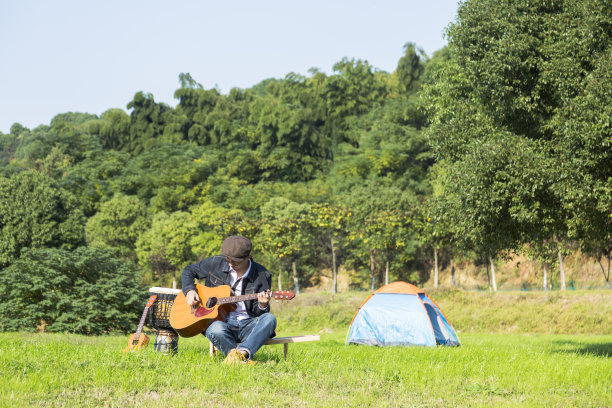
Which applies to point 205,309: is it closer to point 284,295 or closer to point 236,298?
point 236,298

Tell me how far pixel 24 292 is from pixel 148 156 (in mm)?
54445

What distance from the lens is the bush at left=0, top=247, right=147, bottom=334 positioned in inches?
702

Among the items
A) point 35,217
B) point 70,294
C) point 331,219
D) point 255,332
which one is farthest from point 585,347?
point 35,217

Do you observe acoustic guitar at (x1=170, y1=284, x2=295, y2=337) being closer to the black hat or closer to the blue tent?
the black hat

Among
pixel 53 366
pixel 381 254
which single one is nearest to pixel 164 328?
pixel 53 366

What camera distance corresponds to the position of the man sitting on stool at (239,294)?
757cm

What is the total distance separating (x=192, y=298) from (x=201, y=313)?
0.27 metres

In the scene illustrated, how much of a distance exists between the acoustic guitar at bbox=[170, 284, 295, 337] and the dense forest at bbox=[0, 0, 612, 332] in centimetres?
822

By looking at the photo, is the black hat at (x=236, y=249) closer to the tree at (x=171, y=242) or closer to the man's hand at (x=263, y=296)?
Result: the man's hand at (x=263, y=296)

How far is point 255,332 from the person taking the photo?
297 inches

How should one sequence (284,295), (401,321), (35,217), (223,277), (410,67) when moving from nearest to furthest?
(284,295), (223,277), (401,321), (35,217), (410,67)

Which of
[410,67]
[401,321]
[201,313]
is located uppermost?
[410,67]

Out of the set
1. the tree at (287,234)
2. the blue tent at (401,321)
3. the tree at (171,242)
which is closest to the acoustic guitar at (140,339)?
the blue tent at (401,321)

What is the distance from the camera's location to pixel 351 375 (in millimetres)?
7312
